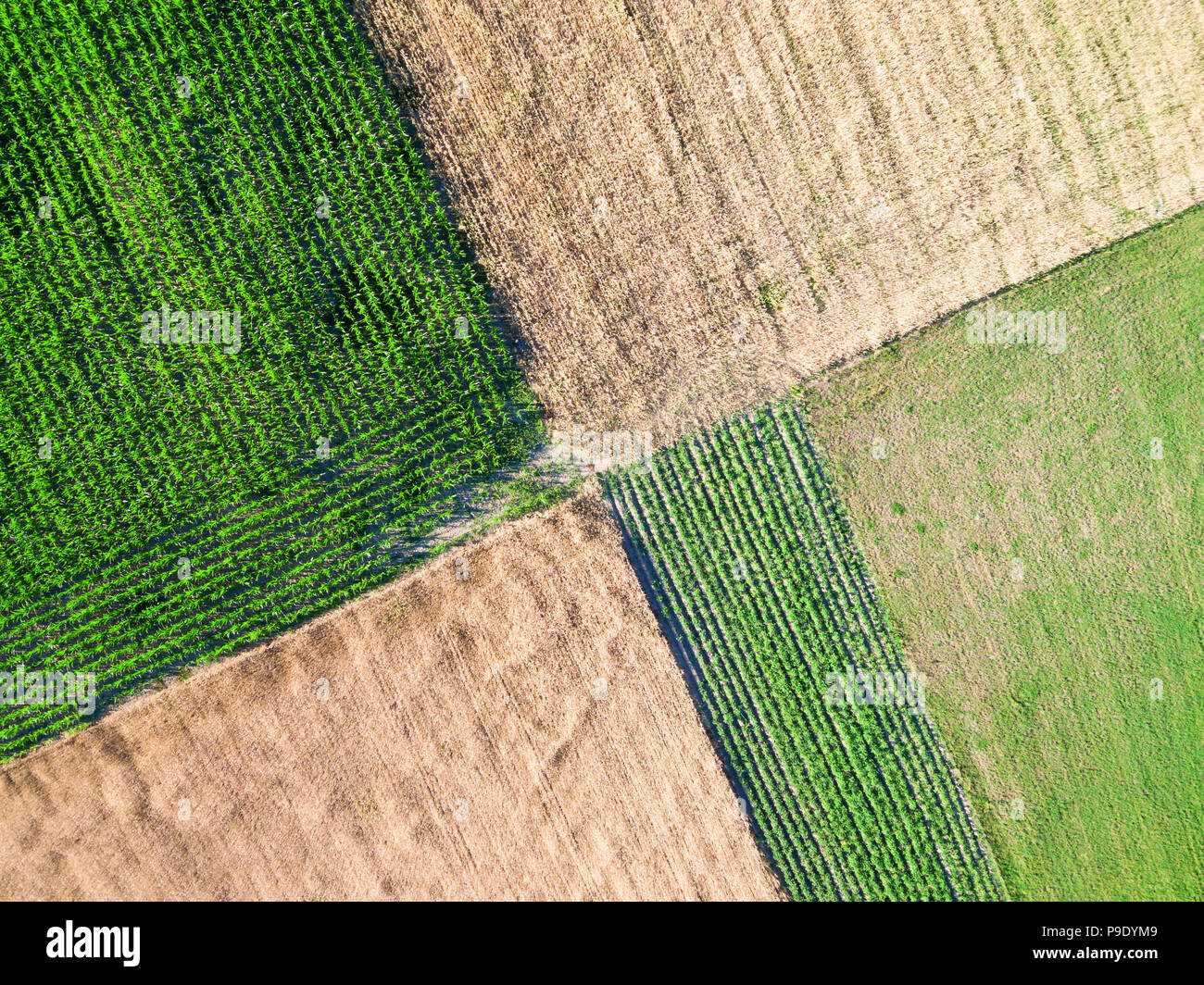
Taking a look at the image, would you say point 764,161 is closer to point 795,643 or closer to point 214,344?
point 795,643

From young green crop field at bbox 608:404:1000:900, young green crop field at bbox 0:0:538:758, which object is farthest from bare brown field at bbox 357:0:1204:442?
young green crop field at bbox 0:0:538:758

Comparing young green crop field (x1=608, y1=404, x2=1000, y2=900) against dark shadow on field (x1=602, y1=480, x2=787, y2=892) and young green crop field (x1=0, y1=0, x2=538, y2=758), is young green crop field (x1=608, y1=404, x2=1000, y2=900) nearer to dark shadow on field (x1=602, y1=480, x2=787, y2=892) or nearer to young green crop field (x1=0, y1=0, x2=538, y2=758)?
dark shadow on field (x1=602, y1=480, x2=787, y2=892)

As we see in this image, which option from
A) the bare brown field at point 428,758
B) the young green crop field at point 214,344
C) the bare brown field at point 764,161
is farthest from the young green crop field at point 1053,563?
the young green crop field at point 214,344

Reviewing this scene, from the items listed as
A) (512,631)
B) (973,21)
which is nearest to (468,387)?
(512,631)

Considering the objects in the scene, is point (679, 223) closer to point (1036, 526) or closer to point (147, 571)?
point (1036, 526)

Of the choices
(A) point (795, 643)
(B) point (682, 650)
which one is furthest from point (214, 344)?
(A) point (795, 643)

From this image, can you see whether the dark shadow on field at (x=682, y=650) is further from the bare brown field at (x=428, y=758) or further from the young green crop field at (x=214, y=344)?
the young green crop field at (x=214, y=344)
